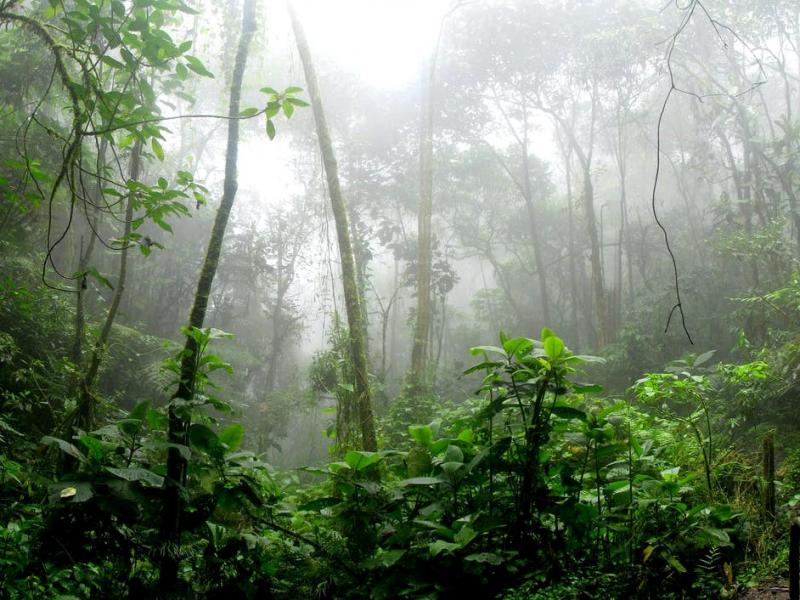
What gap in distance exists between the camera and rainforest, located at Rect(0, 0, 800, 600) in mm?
2719

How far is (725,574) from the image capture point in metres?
2.59

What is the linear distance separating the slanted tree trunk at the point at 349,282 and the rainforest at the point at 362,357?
0.10 ft

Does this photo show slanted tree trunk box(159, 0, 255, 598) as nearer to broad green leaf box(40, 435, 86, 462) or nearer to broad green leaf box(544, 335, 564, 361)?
broad green leaf box(40, 435, 86, 462)

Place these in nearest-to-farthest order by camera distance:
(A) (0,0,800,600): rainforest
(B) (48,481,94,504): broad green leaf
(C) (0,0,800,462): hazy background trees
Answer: (B) (48,481,94,504): broad green leaf, (A) (0,0,800,600): rainforest, (C) (0,0,800,462): hazy background trees

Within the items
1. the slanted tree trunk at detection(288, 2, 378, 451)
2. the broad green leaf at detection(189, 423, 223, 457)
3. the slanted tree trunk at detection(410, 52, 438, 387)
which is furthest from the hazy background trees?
the broad green leaf at detection(189, 423, 223, 457)

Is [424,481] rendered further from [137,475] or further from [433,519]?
[137,475]

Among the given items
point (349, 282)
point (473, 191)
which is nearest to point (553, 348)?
point (349, 282)

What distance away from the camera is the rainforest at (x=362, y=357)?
2719mm

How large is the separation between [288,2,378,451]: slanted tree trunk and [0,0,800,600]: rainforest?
3cm

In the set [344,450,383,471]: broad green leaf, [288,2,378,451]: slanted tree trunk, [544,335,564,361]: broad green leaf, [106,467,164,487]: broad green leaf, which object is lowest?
[106,467,164,487]: broad green leaf

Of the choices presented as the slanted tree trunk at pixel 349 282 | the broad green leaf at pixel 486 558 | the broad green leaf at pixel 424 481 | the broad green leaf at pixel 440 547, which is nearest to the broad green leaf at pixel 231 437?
the broad green leaf at pixel 424 481

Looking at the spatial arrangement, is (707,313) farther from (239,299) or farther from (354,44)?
(239,299)

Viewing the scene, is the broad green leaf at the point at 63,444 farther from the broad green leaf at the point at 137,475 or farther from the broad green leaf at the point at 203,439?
the broad green leaf at the point at 203,439

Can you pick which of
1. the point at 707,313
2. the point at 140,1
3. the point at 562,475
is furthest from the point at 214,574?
the point at 707,313
